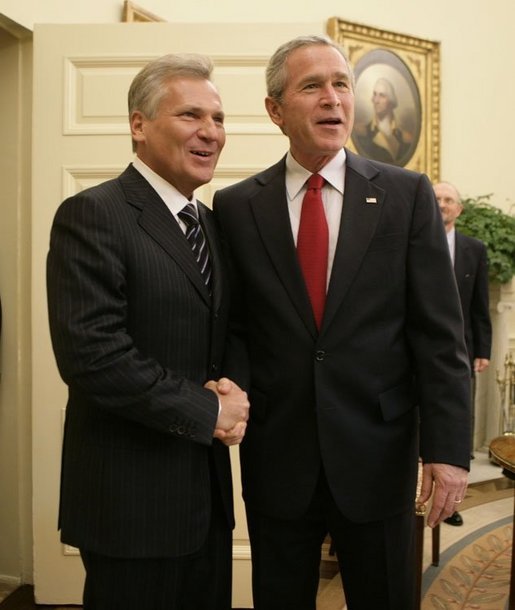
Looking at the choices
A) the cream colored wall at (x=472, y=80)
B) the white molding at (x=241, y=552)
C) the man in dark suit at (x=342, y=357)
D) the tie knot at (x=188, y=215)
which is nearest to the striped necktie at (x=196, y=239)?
the tie knot at (x=188, y=215)

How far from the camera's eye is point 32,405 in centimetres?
299

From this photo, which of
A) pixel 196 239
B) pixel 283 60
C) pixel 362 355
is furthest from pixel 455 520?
pixel 283 60

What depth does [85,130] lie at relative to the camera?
2.91m

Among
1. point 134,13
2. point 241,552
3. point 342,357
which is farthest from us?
point 134,13

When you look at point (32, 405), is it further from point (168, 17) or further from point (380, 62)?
point (380, 62)

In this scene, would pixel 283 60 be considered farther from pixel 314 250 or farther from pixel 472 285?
pixel 472 285

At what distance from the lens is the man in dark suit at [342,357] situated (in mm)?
1710

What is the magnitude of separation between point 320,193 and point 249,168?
1.19 m

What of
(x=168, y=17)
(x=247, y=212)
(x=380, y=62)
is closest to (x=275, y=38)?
(x=247, y=212)

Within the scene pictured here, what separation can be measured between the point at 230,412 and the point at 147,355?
0.77ft

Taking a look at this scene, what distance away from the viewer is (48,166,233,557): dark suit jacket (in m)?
1.50

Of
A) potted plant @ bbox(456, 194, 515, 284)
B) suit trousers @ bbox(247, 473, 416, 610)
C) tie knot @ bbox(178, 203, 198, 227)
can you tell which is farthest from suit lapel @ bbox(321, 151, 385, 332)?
potted plant @ bbox(456, 194, 515, 284)

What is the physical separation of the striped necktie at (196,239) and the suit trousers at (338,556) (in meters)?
0.60

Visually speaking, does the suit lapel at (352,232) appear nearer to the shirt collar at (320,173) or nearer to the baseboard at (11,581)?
the shirt collar at (320,173)
